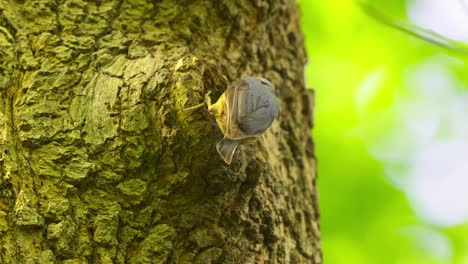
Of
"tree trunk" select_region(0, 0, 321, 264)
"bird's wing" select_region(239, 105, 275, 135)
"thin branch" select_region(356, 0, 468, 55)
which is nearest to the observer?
"tree trunk" select_region(0, 0, 321, 264)

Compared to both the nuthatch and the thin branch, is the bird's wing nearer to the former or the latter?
the nuthatch

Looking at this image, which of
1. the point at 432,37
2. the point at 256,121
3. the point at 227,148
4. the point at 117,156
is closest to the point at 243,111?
the point at 256,121

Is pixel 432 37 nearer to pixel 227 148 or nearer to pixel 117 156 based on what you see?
pixel 227 148

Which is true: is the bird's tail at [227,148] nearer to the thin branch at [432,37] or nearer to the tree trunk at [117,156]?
Result: the tree trunk at [117,156]

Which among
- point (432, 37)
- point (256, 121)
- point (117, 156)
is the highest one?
point (432, 37)

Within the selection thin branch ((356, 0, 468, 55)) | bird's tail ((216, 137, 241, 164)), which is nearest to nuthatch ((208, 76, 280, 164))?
bird's tail ((216, 137, 241, 164))

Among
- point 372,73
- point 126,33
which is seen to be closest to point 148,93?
point 126,33

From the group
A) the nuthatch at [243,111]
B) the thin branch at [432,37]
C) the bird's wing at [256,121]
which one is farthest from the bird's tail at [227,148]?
the thin branch at [432,37]

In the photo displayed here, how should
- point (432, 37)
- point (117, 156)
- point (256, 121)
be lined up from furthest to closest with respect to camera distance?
1. point (432, 37)
2. point (256, 121)
3. point (117, 156)
